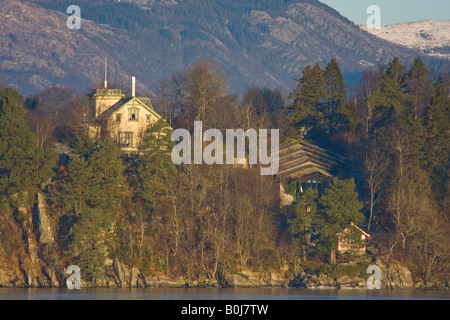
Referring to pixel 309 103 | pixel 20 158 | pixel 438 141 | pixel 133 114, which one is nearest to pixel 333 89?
pixel 309 103

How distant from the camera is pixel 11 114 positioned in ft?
246

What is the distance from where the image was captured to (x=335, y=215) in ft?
234

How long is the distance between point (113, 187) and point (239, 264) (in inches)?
439

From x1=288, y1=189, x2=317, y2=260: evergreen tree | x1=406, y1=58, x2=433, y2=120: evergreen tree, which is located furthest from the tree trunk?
x1=406, y1=58, x2=433, y2=120: evergreen tree

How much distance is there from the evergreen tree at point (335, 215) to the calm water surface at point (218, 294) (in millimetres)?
5022

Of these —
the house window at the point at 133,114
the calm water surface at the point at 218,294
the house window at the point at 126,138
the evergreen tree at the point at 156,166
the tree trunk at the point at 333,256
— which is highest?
the house window at the point at 133,114

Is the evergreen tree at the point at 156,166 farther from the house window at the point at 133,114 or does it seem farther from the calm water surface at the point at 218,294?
the calm water surface at the point at 218,294

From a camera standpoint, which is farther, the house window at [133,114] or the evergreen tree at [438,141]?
the house window at [133,114]

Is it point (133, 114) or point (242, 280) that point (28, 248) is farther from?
point (133, 114)

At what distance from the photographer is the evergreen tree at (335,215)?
71312 millimetres

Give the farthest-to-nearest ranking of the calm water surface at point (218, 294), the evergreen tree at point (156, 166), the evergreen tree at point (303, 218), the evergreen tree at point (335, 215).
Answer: the evergreen tree at point (156, 166)
the evergreen tree at point (303, 218)
the evergreen tree at point (335, 215)
the calm water surface at point (218, 294)

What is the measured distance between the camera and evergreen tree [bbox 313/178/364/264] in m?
71.3

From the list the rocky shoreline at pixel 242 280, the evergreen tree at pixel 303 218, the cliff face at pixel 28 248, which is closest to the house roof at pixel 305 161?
the evergreen tree at pixel 303 218
